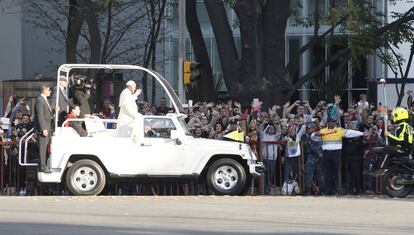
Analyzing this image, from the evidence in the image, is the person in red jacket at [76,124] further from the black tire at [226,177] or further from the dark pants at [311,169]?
the dark pants at [311,169]

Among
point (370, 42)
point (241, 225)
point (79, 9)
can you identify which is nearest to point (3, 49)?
point (79, 9)

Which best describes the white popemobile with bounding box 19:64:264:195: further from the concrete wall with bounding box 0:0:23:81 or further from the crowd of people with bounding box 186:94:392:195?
the concrete wall with bounding box 0:0:23:81

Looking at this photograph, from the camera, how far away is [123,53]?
137 feet

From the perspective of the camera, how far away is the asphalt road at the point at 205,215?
1465 cm

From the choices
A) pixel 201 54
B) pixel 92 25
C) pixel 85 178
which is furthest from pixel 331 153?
pixel 92 25

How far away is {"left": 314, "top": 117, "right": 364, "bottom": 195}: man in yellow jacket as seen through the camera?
893 inches

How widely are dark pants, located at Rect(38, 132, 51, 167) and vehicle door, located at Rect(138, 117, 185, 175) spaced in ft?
5.97

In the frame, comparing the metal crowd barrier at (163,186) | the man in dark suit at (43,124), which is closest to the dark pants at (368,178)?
the metal crowd barrier at (163,186)

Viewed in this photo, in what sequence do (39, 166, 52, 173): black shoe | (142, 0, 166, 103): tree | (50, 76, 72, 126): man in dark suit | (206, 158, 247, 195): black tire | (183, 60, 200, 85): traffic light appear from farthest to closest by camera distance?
(142, 0, 166, 103): tree, (183, 60, 200, 85): traffic light, (50, 76, 72, 126): man in dark suit, (206, 158, 247, 195): black tire, (39, 166, 52, 173): black shoe

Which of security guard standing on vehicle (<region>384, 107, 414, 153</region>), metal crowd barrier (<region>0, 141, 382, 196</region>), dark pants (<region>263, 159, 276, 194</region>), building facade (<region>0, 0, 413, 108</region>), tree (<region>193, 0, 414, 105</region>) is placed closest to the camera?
security guard standing on vehicle (<region>384, 107, 414, 153</region>)

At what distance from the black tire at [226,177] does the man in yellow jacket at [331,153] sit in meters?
2.26

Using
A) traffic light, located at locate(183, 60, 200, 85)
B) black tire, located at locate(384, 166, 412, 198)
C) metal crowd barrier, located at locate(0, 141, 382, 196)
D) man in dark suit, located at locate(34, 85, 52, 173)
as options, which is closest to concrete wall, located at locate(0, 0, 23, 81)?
traffic light, located at locate(183, 60, 200, 85)

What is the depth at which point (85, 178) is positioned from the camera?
21.0 meters

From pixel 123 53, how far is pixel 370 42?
51.9 ft
